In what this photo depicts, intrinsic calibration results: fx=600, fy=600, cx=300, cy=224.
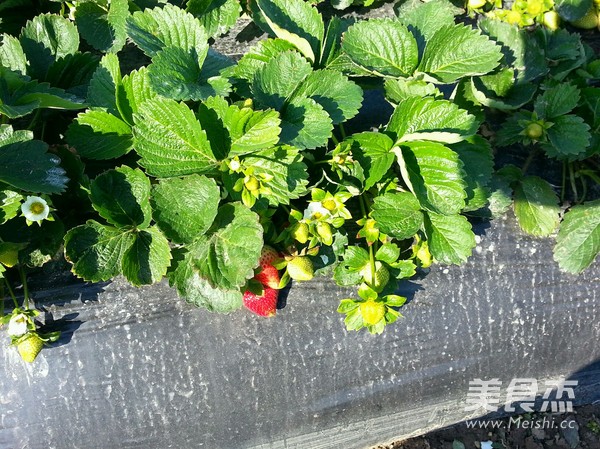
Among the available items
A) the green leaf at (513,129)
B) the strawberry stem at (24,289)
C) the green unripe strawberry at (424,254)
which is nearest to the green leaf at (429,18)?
the green leaf at (513,129)

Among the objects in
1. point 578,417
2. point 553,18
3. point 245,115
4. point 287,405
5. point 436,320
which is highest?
point 553,18

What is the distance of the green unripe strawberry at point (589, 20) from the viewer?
56.1 inches

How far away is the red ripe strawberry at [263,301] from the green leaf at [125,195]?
0.25 meters

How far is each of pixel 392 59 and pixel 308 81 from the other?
194 mm

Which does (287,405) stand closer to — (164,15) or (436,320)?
(436,320)

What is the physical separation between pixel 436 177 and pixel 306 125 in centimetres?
26

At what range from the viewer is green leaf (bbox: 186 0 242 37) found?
4.35 feet

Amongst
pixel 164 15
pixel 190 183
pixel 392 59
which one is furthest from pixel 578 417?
pixel 164 15

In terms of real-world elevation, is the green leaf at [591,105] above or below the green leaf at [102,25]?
below

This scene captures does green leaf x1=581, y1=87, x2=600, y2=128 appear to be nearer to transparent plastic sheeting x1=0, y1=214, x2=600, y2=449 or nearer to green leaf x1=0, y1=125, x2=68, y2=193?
transparent plastic sheeting x1=0, y1=214, x2=600, y2=449

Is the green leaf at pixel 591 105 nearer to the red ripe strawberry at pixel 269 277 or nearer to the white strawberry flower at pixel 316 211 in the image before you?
the white strawberry flower at pixel 316 211

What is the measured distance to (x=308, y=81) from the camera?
3.78 feet

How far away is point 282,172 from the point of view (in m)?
1.08

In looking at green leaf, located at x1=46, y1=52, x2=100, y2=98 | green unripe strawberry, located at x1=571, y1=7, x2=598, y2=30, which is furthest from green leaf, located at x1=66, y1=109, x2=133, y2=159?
green unripe strawberry, located at x1=571, y1=7, x2=598, y2=30
